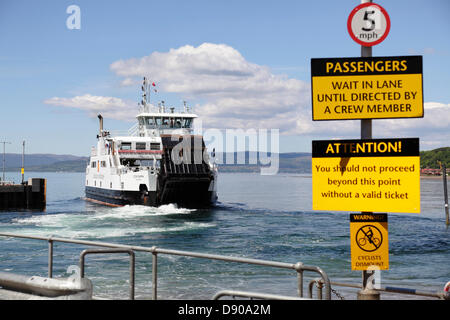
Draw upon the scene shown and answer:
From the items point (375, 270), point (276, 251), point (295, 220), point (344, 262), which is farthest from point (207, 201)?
point (375, 270)

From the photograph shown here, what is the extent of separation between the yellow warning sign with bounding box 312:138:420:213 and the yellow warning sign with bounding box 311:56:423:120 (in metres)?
0.35

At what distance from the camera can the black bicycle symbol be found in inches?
232

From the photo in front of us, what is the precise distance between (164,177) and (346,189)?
107ft

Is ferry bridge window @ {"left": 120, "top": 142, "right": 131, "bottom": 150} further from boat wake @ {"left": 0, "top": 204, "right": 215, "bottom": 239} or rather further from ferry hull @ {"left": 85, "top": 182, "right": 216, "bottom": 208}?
boat wake @ {"left": 0, "top": 204, "right": 215, "bottom": 239}

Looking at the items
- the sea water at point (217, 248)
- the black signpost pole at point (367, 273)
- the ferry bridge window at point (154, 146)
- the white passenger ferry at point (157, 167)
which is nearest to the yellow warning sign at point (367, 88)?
the black signpost pole at point (367, 273)

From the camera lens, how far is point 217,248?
953 inches

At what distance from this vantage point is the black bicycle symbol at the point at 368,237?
5902mm

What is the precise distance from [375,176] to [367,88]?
1.04 m

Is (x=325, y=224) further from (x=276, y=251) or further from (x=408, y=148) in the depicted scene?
(x=408, y=148)

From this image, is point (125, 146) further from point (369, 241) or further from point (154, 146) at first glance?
point (369, 241)

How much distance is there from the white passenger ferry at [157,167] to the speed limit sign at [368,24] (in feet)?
106

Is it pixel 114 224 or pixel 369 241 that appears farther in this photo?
pixel 114 224

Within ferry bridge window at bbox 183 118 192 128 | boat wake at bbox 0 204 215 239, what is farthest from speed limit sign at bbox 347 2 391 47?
ferry bridge window at bbox 183 118 192 128

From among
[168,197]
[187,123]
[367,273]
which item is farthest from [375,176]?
[187,123]
